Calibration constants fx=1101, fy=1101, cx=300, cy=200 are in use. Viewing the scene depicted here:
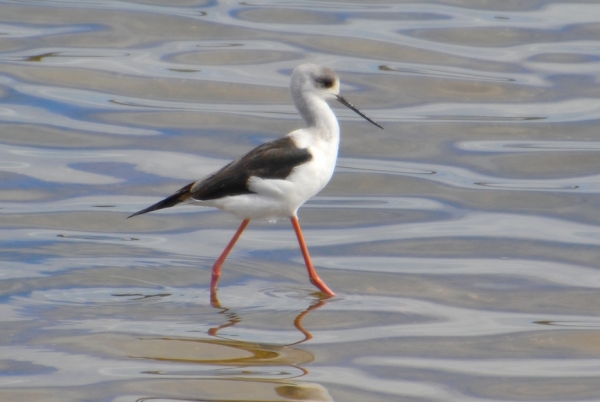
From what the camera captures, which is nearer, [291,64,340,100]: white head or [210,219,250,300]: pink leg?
[210,219,250,300]: pink leg

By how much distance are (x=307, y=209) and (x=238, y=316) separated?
99.2 inches

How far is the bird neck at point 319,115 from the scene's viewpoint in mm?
6777

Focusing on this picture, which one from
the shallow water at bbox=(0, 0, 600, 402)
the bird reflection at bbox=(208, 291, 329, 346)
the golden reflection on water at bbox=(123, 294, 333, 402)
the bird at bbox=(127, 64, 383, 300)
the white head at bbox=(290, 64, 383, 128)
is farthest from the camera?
the white head at bbox=(290, 64, 383, 128)

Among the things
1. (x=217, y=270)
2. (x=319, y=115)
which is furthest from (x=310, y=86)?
(x=217, y=270)

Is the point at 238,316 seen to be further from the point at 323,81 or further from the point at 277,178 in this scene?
the point at 323,81

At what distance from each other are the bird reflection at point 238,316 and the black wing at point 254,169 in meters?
0.63

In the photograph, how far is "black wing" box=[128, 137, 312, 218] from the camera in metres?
6.53

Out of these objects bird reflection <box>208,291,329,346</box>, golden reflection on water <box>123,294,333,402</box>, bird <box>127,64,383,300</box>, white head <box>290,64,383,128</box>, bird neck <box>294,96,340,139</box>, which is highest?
white head <box>290,64,383,128</box>

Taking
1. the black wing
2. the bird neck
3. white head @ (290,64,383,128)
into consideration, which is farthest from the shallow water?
white head @ (290,64,383,128)

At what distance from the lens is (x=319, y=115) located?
6832 millimetres

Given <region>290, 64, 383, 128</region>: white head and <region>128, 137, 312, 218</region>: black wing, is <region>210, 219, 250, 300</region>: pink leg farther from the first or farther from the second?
<region>290, 64, 383, 128</region>: white head

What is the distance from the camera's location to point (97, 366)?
557 centimetres

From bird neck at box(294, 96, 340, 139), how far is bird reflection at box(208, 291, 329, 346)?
1.01 m

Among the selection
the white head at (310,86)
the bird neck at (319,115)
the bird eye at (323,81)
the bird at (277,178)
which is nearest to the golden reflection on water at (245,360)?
the bird at (277,178)
